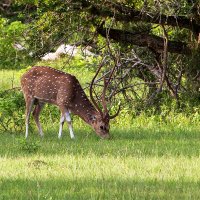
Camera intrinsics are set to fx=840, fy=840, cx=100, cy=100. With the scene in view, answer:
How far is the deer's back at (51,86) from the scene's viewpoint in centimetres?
1581

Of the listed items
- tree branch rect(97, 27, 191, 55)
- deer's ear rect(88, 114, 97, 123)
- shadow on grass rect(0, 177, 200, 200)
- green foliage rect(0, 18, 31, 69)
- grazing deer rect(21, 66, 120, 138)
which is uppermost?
shadow on grass rect(0, 177, 200, 200)

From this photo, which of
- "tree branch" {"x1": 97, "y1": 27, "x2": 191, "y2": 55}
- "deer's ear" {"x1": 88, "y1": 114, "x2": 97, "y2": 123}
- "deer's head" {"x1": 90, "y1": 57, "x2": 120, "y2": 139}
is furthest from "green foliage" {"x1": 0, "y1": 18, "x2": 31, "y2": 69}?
"deer's head" {"x1": 90, "y1": 57, "x2": 120, "y2": 139}

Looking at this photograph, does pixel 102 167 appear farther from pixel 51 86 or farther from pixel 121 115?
pixel 121 115

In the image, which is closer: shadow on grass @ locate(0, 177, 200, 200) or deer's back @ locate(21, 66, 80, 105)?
shadow on grass @ locate(0, 177, 200, 200)

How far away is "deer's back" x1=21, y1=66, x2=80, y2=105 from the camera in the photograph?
623 inches

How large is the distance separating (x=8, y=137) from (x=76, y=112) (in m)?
1.49

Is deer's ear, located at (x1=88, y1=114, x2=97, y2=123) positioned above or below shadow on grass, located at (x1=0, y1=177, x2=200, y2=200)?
below

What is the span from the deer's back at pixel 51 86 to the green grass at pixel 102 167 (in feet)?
3.53

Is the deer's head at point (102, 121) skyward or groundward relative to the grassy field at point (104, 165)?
groundward

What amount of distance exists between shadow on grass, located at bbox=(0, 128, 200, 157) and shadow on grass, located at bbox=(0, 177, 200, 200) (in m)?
2.39

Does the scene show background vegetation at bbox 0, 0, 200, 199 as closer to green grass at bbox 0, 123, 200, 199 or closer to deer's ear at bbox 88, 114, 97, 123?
green grass at bbox 0, 123, 200, 199

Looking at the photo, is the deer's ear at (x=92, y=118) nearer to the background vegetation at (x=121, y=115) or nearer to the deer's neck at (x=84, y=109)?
the deer's neck at (x=84, y=109)

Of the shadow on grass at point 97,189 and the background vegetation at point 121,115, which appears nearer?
the shadow on grass at point 97,189

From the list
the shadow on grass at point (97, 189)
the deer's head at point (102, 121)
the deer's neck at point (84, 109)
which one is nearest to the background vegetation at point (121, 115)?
the shadow on grass at point (97, 189)
